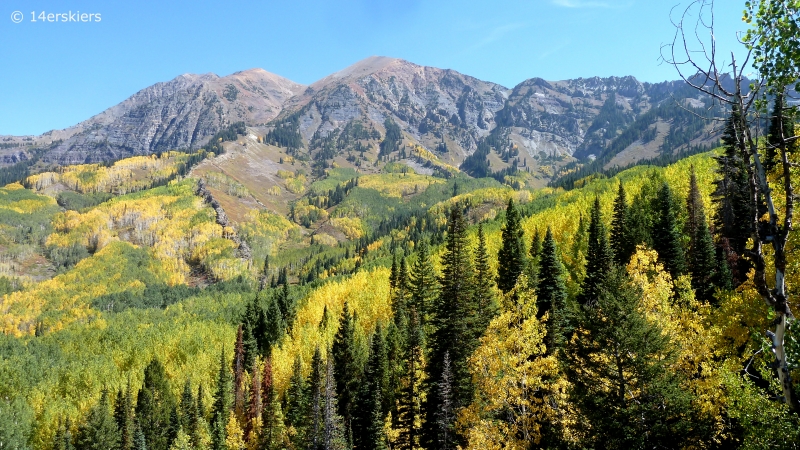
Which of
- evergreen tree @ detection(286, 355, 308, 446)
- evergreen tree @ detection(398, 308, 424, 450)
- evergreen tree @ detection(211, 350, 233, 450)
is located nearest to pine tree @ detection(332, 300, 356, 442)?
evergreen tree @ detection(286, 355, 308, 446)

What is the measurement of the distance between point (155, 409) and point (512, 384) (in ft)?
268

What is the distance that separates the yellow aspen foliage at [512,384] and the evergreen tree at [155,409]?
7232 centimetres

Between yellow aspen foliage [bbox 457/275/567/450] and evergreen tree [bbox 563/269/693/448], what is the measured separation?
5.39ft

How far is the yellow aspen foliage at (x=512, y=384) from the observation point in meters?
21.8

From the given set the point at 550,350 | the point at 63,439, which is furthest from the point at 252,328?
the point at 550,350

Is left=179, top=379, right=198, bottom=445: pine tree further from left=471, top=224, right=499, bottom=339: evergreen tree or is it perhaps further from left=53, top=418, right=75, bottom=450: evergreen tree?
left=471, top=224, right=499, bottom=339: evergreen tree

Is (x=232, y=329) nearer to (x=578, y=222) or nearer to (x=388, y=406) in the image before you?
(x=388, y=406)

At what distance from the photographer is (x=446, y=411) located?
33.3m

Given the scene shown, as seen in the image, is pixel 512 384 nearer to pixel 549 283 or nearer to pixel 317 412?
pixel 317 412

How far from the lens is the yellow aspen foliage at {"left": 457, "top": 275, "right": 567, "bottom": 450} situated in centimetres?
2181

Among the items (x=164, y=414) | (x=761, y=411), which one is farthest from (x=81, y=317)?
(x=761, y=411)

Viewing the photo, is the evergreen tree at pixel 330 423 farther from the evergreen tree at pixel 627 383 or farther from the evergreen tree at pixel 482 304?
the evergreen tree at pixel 627 383

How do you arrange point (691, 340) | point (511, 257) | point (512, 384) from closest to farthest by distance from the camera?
point (512, 384)
point (691, 340)
point (511, 257)

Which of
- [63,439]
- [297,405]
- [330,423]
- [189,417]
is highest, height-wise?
[330,423]
